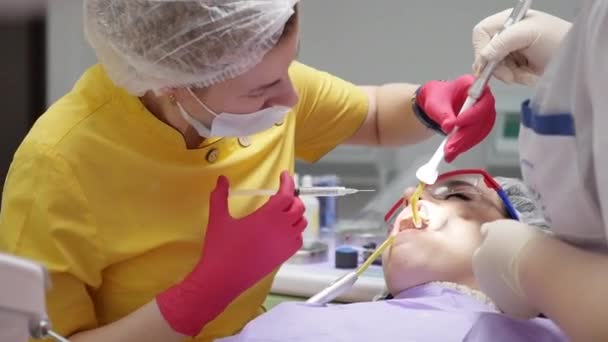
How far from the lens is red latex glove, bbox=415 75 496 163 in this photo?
1607 millimetres

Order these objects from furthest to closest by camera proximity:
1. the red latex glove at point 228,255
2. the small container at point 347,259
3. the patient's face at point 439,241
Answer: the small container at point 347,259 → the patient's face at point 439,241 → the red latex glove at point 228,255

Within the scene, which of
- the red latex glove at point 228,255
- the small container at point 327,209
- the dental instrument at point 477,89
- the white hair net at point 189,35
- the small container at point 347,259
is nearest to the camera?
the white hair net at point 189,35

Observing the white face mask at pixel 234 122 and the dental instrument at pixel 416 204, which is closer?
the white face mask at pixel 234 122

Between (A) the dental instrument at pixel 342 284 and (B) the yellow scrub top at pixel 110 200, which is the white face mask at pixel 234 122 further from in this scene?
(A) the dental instrument at pixel 342 284

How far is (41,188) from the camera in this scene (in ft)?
4.34

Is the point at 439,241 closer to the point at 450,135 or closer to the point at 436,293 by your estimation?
the point at 436,293

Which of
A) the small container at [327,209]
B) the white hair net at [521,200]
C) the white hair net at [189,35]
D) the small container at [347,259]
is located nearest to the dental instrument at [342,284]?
the white hair net at [521,200]

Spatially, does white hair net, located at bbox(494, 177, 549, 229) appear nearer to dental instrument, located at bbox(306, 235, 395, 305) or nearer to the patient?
the patient

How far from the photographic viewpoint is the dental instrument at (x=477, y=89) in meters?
1.46

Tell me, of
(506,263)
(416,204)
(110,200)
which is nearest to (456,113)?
(416,204)

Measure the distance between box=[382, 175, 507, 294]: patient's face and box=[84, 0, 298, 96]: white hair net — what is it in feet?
1.84

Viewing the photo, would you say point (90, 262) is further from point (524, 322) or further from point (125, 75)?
point (524, 322)

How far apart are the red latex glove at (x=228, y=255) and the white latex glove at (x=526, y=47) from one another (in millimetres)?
471

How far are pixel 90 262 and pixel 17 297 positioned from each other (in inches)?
27.4
